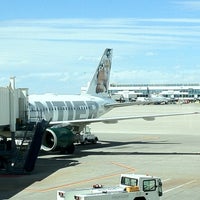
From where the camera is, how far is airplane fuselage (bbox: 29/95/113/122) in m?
41.4

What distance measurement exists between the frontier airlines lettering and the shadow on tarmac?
107 inches

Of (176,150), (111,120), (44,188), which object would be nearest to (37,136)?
(44,188)

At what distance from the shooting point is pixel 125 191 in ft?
63.2

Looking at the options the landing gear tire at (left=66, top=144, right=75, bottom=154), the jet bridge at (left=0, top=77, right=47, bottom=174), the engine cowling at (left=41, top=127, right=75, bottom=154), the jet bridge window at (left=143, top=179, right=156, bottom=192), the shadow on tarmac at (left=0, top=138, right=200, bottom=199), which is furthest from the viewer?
the landing gear tire at (left=66, top=144, right=75, bottom=154)

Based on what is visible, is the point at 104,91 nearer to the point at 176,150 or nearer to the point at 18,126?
the point at 176,150

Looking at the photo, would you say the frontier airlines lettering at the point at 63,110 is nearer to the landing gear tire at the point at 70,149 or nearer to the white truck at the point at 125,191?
the landing gear tire at the point at 70,149

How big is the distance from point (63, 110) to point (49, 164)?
1150cm

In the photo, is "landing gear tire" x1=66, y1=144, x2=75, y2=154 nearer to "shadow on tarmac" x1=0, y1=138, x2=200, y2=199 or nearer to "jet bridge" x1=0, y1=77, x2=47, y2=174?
"shadow on tarmac" x1=0, y1=138, x2=200, y2=199

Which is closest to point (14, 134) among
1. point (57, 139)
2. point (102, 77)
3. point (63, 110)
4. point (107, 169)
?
point (57, 139)

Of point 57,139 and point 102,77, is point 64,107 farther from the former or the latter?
point 102,77

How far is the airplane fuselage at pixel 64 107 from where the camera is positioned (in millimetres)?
41422

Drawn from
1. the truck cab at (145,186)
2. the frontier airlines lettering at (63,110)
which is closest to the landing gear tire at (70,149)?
the frontier airlines lettering at (63,110)

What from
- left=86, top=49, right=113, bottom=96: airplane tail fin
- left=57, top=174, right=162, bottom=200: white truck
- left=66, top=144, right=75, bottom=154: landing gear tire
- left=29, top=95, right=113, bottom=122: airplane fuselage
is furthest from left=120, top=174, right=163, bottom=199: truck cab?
left=86, top=49, right=113, bottom=96: airplane tail fin

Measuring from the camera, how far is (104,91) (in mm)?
55281
